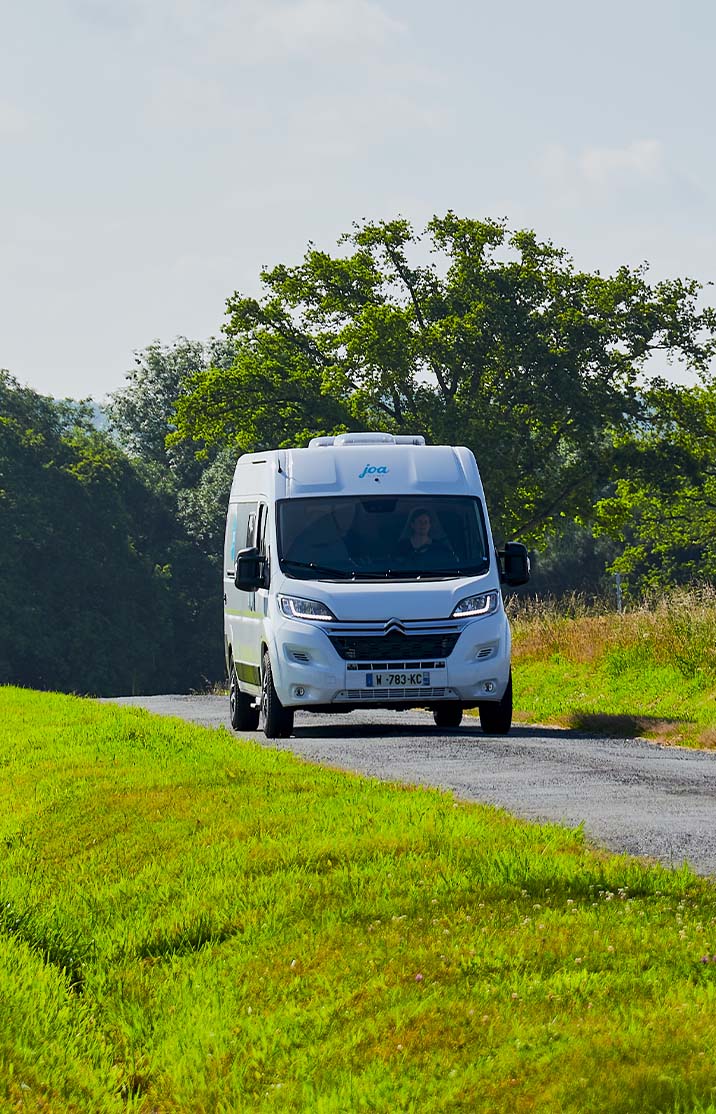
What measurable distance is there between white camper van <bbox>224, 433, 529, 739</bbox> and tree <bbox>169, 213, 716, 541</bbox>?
109 ft

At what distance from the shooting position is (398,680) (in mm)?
17078

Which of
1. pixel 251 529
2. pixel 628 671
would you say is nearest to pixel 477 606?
pixel 251 529

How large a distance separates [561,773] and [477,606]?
4.10 meters

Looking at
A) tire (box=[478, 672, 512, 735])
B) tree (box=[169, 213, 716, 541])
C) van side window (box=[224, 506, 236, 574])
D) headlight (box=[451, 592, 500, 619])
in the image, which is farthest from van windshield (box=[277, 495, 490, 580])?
tree (box=[169, 213, 716, 541])

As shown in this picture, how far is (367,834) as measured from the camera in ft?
29.4

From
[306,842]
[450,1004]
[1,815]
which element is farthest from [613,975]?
[1,815]

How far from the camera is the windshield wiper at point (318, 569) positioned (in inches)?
687

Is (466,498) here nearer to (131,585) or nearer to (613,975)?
(613,975)

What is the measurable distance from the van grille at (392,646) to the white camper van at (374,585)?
10 millimetres

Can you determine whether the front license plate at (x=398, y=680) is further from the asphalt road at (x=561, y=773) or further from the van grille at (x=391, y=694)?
the asphalt road at (x=561, y=773)

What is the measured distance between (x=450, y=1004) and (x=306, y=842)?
294cm

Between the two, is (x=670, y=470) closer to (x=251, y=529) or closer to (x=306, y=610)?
(x=251, y=529)

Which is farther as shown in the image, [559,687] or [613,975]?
[559,687]

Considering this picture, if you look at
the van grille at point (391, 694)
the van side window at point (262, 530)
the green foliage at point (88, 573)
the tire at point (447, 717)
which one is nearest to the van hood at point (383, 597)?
the van grille at point (391, 694)
